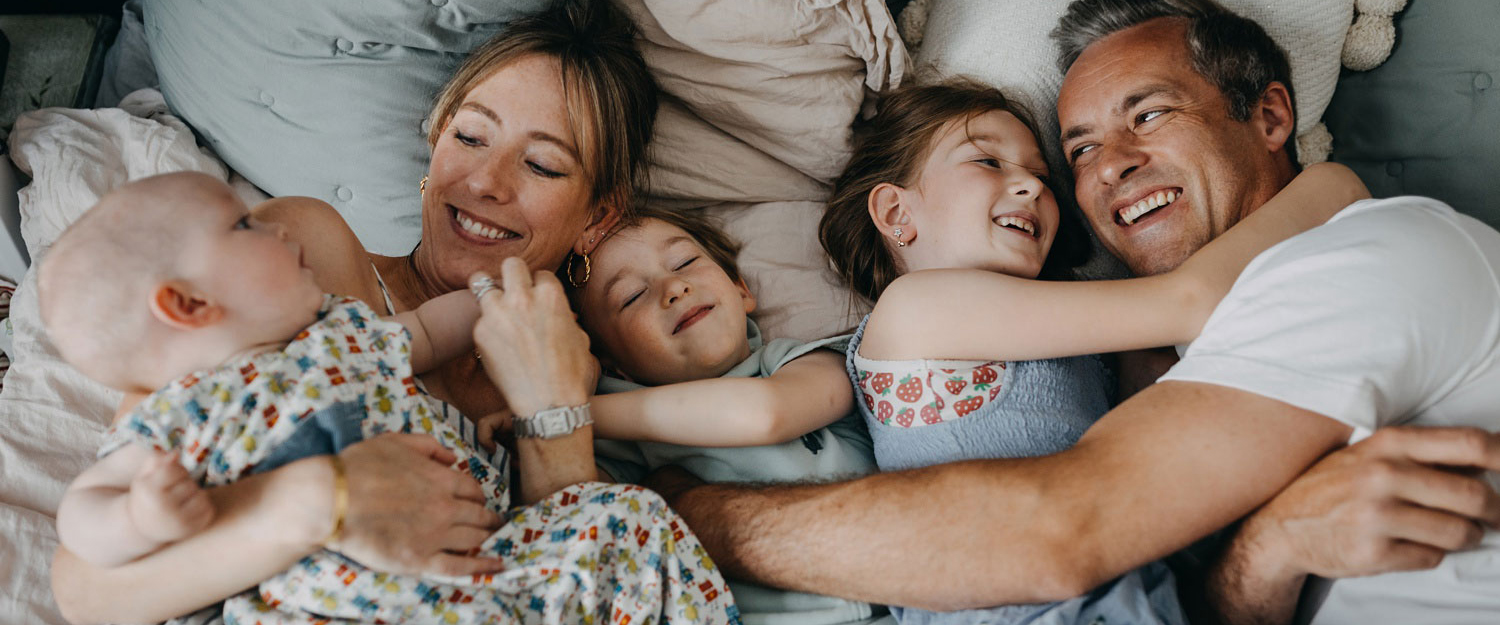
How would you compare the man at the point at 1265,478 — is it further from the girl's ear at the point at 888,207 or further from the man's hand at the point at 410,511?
the girl's ear at the point at 888,207

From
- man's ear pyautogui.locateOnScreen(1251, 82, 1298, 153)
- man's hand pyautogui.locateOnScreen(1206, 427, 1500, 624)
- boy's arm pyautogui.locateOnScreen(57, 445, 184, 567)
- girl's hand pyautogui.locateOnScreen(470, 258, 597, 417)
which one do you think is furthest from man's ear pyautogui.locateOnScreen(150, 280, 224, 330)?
man's ear pyautogui.locateOnScreen(1251, 82, 1298, 153)

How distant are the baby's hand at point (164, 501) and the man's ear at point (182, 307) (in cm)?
18

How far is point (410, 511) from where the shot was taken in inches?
49.5

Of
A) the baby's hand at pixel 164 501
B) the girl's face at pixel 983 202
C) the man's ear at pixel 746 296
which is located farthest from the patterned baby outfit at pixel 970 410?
the baby's hand at pixel 164 501

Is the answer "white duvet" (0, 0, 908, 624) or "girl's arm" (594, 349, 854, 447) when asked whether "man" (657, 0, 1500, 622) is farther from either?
"white duvet" (0, 0, 908, 624)

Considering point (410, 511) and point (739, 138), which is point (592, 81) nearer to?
point (739, 138)

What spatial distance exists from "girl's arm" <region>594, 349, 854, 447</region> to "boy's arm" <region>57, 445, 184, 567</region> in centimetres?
75

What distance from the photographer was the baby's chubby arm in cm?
109

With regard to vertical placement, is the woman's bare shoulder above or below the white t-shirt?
below

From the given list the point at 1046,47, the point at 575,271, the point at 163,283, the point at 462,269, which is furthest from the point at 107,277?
the point at 1046,47

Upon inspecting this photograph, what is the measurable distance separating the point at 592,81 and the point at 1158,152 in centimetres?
127

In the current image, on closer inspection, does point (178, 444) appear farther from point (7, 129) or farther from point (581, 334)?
point (7, 129)

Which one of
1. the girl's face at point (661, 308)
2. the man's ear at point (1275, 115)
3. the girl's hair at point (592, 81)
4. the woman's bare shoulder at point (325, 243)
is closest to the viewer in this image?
the woman's bare shoulder at point (325, 243)

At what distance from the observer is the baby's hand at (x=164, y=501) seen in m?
1.08
